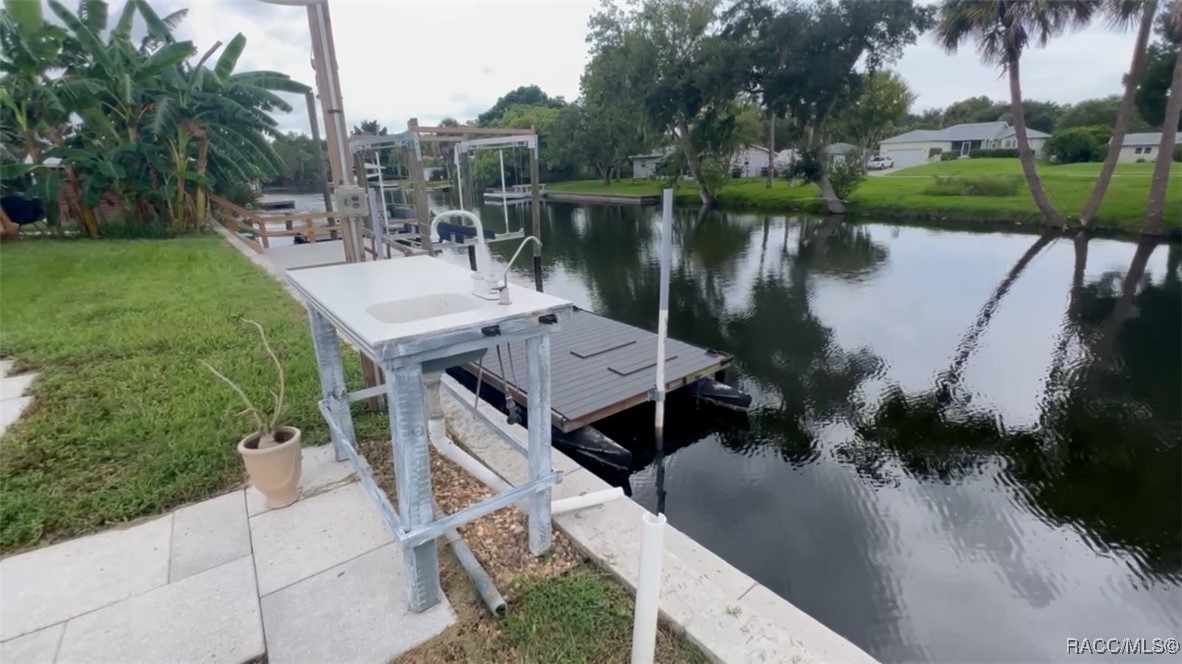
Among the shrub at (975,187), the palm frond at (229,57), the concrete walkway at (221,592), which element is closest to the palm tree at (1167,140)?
the shrub at (975,187)

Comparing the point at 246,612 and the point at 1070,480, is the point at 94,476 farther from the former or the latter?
the point at 1070,480

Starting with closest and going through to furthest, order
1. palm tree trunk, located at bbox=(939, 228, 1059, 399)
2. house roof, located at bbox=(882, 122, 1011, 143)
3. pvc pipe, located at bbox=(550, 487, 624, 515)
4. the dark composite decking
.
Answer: pvc pipe, located at bbox=(550, 487, 624, 515) < the dark composite decking < palm tree trunk, located at bbox=(939, 228, 1059, 399) < house roof, located at bbox=(882, 122, 1011, 143)

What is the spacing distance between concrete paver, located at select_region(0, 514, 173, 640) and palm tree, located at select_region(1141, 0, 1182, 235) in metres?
19.6

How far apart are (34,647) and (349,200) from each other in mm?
2301

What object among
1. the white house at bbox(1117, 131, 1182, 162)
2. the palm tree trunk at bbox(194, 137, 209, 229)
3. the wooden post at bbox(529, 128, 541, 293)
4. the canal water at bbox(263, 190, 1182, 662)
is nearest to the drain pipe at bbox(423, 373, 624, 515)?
the canal water at bbox(263, 190, 1182, 662)

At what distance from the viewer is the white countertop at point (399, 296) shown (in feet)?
5.87

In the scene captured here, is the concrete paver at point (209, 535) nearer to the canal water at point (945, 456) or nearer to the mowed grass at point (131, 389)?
the mowed grass at point (131, 389)

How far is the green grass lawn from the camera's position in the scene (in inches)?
644

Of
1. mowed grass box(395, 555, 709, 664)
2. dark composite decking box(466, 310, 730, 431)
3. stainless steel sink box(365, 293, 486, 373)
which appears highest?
stainless steel sink box(365, 293, 486, 373)

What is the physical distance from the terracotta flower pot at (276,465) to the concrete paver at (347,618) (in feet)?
1.93

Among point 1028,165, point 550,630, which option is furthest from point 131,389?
point 1028,165

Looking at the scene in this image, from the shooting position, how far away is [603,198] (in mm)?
31359

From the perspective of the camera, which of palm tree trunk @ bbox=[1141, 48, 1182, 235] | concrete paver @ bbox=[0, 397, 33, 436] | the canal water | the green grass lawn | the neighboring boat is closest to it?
concrete paver @ bbox=[0, 397, 33, 436]

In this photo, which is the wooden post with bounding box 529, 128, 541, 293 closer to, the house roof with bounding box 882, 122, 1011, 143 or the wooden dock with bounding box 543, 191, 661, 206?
the wooden dock with bounding box 543, 191, 661, 206
